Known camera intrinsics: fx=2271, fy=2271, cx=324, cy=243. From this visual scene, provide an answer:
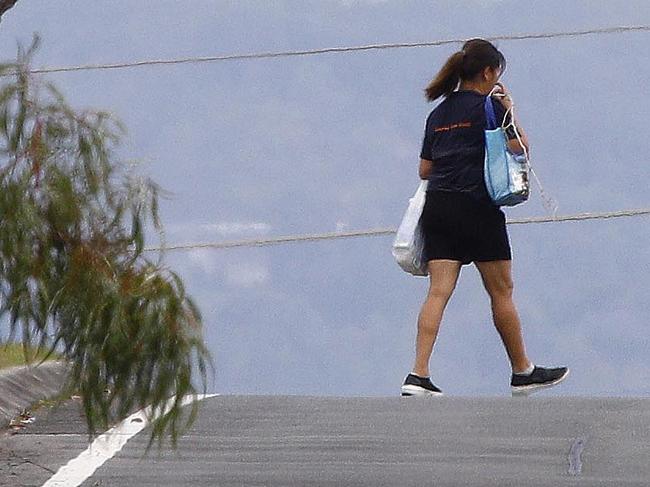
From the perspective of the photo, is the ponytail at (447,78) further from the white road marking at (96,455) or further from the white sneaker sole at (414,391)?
the white road marking at (96,455)

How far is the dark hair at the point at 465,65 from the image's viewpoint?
34.9 feet

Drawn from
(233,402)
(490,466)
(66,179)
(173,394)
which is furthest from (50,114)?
(233,402)

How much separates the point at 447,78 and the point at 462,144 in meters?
0.34

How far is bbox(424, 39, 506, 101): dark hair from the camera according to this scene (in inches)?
419

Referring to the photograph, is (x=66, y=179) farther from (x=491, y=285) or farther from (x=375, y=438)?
(x=491, y=285)

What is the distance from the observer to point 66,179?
6453mm

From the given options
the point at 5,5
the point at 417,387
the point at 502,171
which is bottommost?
the point at 417,387

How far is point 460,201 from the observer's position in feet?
35.0

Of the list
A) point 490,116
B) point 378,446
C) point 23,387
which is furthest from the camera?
point 490,116

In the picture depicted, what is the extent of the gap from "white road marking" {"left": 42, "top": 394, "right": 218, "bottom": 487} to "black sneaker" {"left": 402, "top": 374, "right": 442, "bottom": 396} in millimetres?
1778

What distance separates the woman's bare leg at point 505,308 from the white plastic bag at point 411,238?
301 mm

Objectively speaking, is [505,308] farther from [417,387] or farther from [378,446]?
[378,446]

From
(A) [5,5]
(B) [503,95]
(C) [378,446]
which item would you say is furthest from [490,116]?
(A) [5,5]

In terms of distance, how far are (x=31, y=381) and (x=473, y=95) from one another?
2.46 metres
